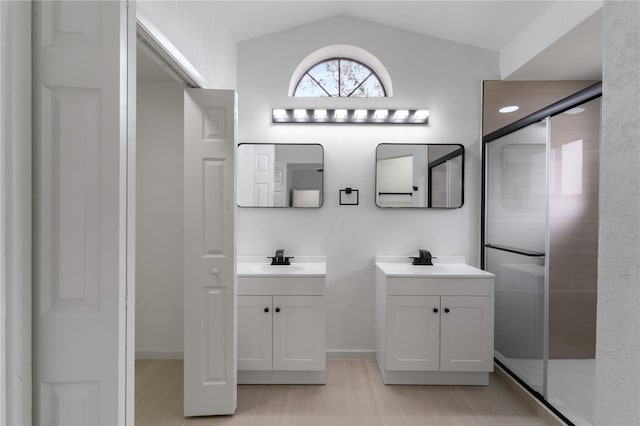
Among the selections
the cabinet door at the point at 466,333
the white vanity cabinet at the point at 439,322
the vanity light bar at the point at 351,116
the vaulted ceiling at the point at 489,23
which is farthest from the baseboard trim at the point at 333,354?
the vaulted ceiling at the point at 489,23

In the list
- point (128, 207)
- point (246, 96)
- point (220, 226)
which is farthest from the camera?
point (246, 96)

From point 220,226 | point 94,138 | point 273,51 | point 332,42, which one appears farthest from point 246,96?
point 94,138

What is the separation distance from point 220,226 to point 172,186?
119 centimetres

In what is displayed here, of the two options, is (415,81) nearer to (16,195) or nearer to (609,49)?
(609,49)

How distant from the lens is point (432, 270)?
104 inches

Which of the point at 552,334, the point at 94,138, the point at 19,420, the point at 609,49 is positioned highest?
the point at 609,49

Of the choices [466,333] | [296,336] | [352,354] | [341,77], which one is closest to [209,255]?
[296,336]

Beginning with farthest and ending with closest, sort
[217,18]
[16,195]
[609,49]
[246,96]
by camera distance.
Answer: [246,96] → [217,18] → [16,195] → [609,49]

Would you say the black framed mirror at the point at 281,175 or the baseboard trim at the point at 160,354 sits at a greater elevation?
the black framed mirror at the point at 281,175

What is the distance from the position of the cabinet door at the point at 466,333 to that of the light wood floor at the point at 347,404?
208 mm

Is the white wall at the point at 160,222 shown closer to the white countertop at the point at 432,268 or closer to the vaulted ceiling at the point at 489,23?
the vaulted ceiling at the point at 489,23

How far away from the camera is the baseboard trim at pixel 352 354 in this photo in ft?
9.55

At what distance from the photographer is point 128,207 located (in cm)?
109

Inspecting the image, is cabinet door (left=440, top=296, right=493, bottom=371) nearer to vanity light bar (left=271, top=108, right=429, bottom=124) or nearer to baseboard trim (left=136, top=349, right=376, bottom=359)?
baseboard trim (left=136, top=349, right=376, bottom=359)
